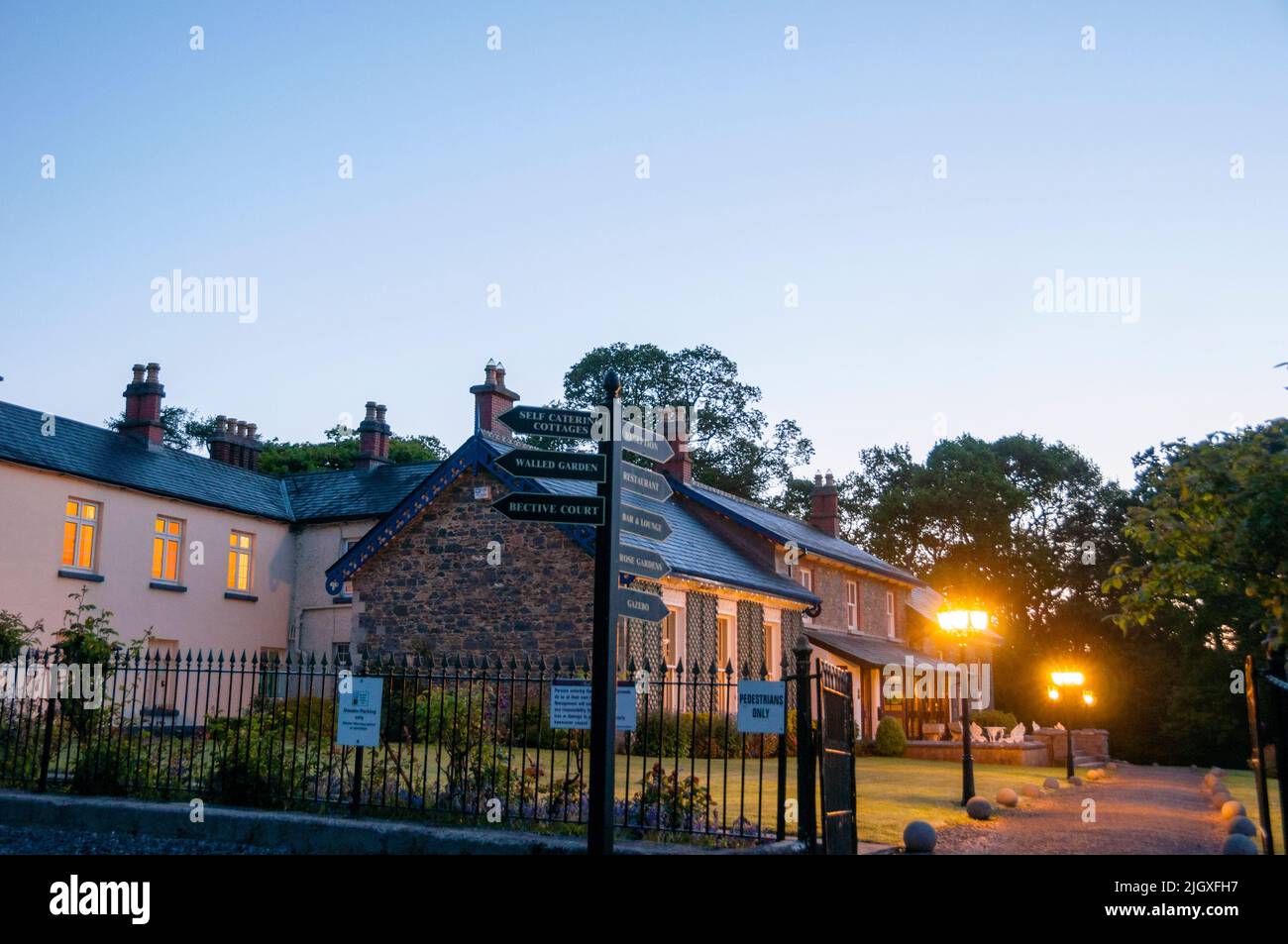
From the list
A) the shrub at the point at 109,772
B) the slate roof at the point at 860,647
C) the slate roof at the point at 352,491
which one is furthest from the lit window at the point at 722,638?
the shrub at the point at 109,772

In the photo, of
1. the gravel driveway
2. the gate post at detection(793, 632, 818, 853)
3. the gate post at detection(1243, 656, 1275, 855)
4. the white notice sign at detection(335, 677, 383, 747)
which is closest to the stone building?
the white notice sign at detection(335, 677, 383, 747)

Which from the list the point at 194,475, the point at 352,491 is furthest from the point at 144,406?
the point at 352,491

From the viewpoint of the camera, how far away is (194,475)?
94.3 ft

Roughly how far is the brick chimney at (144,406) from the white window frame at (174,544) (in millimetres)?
2398

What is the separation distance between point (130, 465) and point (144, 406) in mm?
2753

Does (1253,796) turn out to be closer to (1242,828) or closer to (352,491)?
(1242,828)

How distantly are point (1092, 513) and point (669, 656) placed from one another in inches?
1446

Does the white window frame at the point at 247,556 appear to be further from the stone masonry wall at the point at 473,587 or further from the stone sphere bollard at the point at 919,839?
the stone sphere bollard at the point at 919,839

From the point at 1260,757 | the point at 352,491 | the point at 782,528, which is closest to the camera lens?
the point at 1260,757

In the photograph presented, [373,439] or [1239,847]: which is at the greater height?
[373,439]
